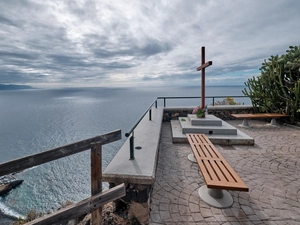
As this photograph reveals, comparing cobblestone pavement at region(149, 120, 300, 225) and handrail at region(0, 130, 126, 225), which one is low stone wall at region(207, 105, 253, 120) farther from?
handrail at region(0, 130, 126, 225)

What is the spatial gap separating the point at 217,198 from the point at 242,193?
503mm

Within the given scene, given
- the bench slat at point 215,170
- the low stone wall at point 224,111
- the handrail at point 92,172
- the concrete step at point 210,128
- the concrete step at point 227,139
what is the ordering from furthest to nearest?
the low stone wall at point 224,111 < the concrete step at point 210,128 < the concrete step at point 227,139 < the bench slat at point 215,170 < the handrail at point 92,172

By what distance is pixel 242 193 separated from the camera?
257 cm

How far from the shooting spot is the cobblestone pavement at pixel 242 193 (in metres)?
2.10

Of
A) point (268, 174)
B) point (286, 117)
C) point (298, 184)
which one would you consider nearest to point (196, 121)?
point (268, 174)

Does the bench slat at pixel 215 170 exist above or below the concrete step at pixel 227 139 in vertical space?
Answer: above

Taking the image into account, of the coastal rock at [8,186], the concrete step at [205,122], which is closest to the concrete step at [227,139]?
the concrete step at [205,122]

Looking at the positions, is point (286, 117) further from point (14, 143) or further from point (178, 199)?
point (14, 143)

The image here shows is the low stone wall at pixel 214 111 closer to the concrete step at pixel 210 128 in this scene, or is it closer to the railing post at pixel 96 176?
the concrete step at pixel 210 128

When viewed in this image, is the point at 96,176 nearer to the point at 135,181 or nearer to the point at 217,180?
the point at 135,181

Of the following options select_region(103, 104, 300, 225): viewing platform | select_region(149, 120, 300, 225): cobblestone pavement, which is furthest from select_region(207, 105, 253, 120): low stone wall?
select_region(103, 104, 300, 225): viewing platform

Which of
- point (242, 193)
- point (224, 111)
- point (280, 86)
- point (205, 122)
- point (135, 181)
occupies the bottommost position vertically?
point (242, 193)

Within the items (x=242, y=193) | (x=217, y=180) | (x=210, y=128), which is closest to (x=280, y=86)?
(x=210, y=128)

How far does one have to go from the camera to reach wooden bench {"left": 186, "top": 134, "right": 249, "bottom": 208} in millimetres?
1999
